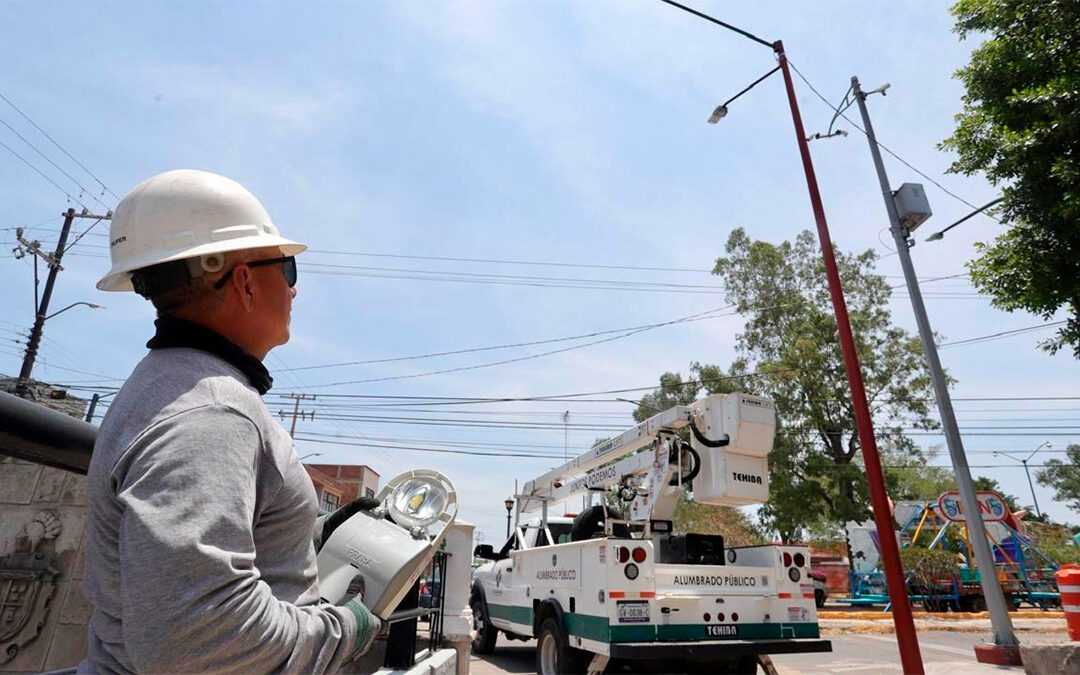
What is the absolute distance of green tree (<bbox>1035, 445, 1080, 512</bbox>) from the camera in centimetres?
6181

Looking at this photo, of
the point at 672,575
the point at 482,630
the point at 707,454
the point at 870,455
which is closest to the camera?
the point at 672,575

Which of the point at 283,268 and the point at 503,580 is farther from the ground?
the point at 283,268

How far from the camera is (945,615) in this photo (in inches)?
692

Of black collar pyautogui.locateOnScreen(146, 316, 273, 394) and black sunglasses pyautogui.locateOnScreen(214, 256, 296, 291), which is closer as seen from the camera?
black collar pyautogui.locateOnScreen(146, 316, 273, 394)

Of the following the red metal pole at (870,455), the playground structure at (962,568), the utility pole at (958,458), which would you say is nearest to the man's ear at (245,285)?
the red metal pole at (870,455)

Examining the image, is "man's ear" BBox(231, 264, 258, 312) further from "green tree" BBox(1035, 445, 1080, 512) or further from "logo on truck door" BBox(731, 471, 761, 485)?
"green tree" BBox(1035, 445, 1080, 512)

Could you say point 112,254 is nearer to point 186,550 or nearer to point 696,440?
point 186,550

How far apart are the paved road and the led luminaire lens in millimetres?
8053

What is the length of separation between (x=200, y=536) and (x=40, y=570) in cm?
276

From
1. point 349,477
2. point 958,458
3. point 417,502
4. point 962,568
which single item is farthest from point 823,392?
point 349,477

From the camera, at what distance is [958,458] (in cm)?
983

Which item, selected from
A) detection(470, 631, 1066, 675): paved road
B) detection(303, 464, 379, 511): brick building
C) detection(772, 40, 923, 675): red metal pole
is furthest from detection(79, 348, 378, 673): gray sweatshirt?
detection(303, 464, 379, 511): brick building

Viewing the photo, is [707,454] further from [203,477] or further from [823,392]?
[823,392]

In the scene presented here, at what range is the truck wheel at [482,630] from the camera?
1084 centimetres
